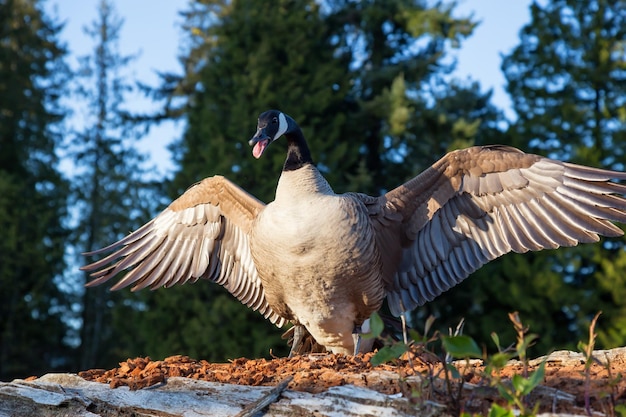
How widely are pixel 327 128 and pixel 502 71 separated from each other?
4215 millimetres

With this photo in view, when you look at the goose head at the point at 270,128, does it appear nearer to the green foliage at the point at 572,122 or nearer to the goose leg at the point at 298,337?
the goose leg at the point at 298,337

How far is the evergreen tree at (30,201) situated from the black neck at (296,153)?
14.8 meters

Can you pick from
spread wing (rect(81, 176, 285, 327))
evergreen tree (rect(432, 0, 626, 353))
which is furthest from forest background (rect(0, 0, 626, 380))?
spread wing (rect(81, 176, 285, 327))

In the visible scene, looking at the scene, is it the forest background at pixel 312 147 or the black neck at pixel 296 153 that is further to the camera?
the forest background at pixel 312 147

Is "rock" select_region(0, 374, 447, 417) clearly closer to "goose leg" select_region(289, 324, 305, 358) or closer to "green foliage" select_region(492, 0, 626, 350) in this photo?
"goose leg" select_region(289, 324, 305, 358)

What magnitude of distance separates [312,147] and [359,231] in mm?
10403

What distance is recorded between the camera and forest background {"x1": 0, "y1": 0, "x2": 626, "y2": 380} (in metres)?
15.8

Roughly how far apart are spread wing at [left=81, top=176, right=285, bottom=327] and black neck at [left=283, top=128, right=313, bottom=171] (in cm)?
97

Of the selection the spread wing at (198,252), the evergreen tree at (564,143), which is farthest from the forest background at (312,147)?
the spread wing at (198,252)

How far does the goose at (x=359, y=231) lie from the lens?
6.31m

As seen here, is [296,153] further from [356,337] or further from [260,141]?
[356,337]

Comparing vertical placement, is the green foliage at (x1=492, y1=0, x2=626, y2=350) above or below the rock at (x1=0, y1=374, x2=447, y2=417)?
above

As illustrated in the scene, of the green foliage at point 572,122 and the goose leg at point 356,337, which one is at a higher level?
the green foliage at point 572,122

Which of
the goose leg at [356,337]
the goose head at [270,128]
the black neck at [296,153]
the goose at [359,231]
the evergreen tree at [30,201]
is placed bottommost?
the goose leg at [356,337]
